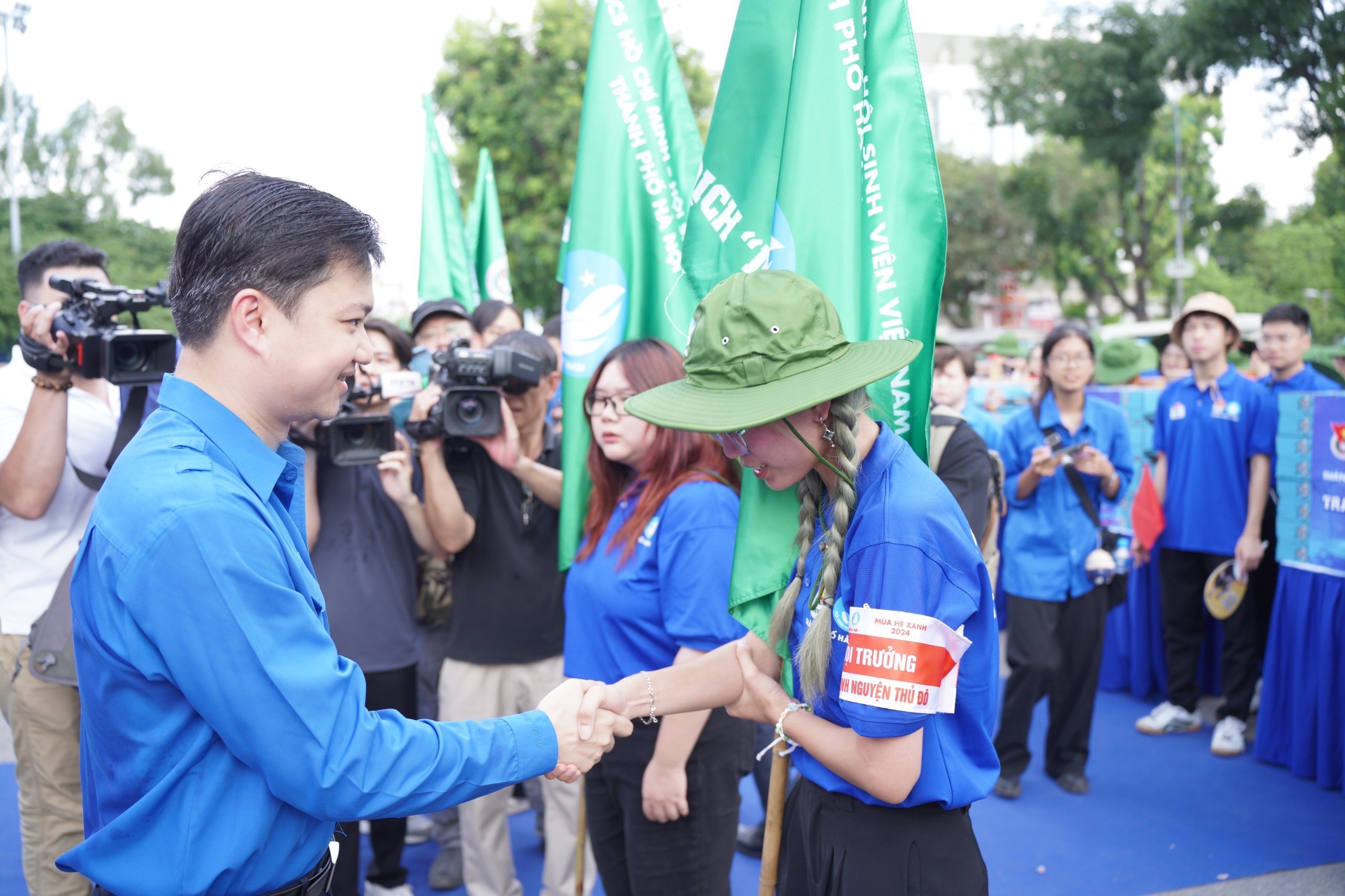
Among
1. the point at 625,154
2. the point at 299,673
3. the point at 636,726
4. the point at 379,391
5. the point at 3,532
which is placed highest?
the point at 625,154

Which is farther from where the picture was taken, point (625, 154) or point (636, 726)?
point (625, 154)

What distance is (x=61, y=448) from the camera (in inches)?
120

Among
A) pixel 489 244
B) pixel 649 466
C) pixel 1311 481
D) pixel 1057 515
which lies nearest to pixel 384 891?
pixel 649 466

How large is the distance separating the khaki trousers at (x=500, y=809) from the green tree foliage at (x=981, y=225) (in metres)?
30.3

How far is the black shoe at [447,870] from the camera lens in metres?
3.94

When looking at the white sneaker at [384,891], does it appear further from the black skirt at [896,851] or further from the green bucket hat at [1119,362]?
the green bucket hat at [1119,362]

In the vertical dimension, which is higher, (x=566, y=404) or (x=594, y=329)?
(x=594, y=329)

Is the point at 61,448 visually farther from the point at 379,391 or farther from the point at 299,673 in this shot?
the point at 299,673

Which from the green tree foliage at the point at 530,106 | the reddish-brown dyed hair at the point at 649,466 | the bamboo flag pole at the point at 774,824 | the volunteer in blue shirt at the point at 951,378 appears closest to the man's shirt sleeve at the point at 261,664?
the bamboo flag pole at the point at 774,824

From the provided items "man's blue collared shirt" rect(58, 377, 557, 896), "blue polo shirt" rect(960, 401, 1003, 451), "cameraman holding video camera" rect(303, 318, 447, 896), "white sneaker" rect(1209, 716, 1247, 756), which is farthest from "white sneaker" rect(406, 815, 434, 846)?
"blue polo shirt" rect(960, 401, 1003, 451)

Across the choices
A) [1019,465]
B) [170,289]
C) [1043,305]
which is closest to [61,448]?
[170,289]

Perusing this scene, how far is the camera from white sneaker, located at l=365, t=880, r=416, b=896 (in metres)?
3.70

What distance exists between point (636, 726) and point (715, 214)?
139 centimetres

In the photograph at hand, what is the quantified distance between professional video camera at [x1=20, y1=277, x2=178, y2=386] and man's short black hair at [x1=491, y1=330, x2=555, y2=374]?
116 centimetres
